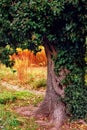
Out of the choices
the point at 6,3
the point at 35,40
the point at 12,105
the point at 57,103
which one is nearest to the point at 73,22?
the point at 35,40

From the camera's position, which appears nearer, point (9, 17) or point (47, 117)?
point (9, 17)

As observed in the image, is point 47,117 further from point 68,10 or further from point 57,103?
point 68,10

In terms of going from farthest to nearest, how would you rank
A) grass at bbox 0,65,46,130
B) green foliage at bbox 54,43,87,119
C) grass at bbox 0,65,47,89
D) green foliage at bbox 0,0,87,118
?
grass at bbox 0,65,47,89
grass at bbox 0,65,46,130
green foliage at bbox 54,43,87,119
green foliage at bbox 0,0,87,118

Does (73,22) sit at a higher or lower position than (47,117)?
higher

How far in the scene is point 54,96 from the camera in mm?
9617

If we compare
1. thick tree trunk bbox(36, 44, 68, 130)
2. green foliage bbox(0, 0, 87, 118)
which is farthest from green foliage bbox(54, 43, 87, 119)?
thick tree trunk bbox(36, 44, 68, 130)

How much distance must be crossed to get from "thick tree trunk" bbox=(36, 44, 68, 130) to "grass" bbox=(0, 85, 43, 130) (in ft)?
1.56

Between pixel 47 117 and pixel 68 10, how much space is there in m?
2.94

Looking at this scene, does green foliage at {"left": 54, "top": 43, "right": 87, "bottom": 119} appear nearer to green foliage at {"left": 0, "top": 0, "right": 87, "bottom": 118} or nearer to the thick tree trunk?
green foliage at {"left": 0, "top": 0, "right": 87, "bottom": 118}

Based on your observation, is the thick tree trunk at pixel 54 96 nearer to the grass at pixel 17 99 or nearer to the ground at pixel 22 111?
the ground at pixel 22 111

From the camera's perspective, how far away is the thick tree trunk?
30.5ft

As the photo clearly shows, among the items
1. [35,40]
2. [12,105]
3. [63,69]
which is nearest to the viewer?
[35,40]

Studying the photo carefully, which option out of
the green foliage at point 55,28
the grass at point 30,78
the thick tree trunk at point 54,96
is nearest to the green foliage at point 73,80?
the green foliage at point 55,28

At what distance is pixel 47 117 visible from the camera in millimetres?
9766
